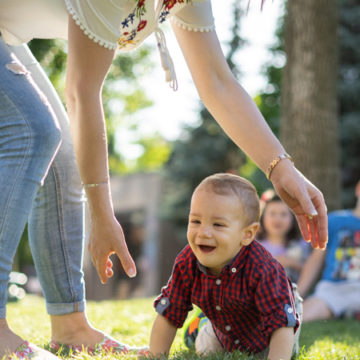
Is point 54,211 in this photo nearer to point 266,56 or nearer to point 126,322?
point 126,322

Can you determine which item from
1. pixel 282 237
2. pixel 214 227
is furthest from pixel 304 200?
pixel 282 237

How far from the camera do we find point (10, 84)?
1899 mm

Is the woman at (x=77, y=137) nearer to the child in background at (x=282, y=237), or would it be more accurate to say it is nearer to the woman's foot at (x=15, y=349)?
the woman's foot at (x=15, y=349)

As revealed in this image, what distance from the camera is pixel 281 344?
206cm

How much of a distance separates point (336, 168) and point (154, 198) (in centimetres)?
1488

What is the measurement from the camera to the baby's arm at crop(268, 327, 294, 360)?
203cm

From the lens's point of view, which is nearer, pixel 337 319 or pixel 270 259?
pixel 270 259

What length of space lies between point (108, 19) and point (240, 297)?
1.11 m

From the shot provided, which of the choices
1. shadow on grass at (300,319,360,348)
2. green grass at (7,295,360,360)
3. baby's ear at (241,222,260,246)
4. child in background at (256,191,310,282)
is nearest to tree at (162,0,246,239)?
child in background at (256,191,310,282)

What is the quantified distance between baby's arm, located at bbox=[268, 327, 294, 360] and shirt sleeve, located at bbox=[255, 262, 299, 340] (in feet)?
0.06

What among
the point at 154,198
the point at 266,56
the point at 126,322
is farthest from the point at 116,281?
the point at 126,322

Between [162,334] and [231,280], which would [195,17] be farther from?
[162,334]

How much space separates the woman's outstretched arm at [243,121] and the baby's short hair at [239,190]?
0.11 m

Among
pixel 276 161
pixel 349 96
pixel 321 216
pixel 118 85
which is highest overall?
pixel 118 85
